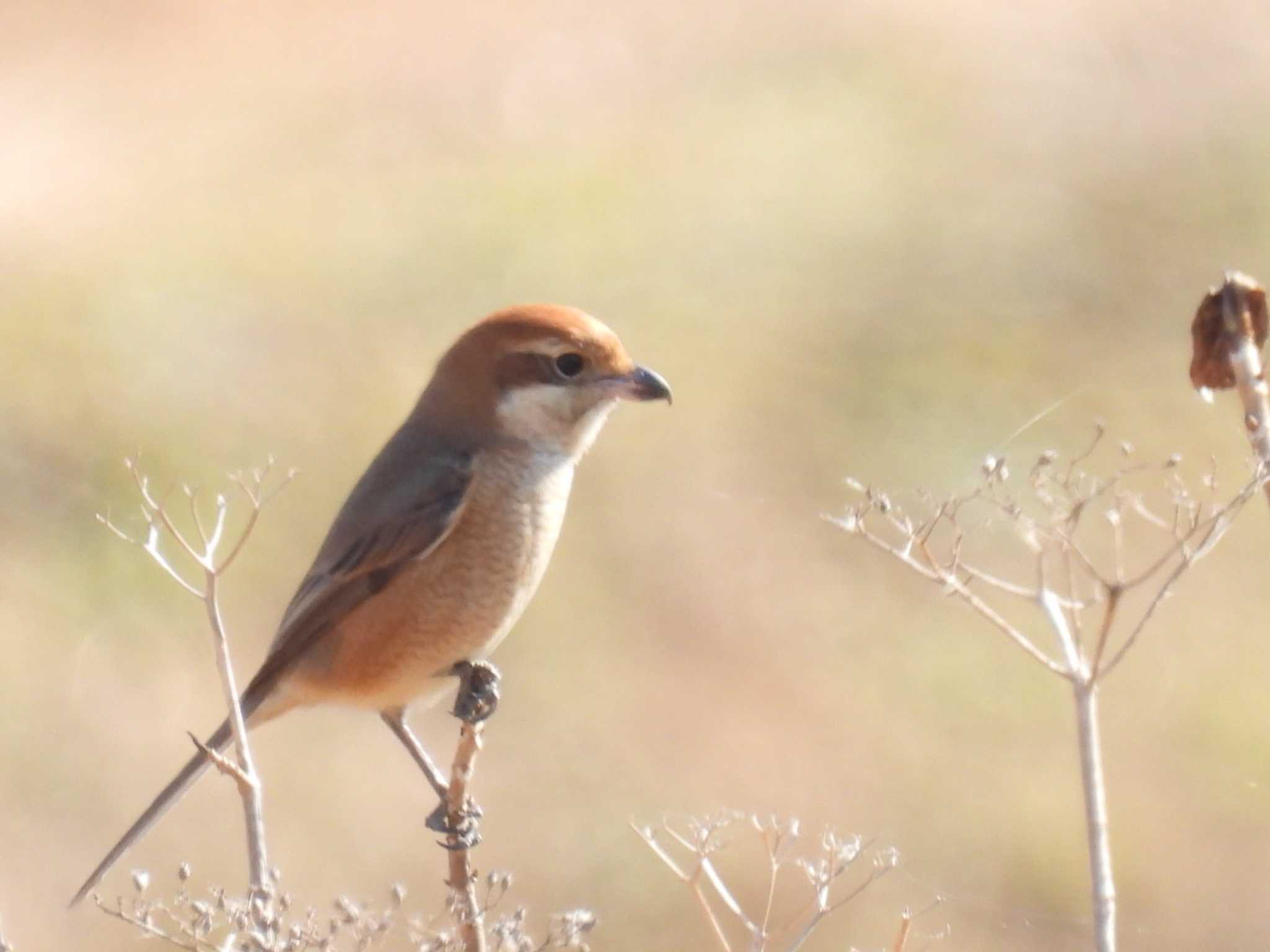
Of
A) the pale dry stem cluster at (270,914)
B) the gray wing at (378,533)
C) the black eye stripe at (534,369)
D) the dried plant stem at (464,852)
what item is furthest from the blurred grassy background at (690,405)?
the pale dry stem cluster at (270,914)

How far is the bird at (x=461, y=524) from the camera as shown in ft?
14.4

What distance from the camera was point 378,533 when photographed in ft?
14.9

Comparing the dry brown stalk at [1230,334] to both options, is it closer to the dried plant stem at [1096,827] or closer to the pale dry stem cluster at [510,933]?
the dried plant stem at [1096,827]

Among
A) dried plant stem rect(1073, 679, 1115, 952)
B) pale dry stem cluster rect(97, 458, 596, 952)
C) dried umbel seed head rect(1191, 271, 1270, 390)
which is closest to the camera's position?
dried plant stem rect(1073, 679, 1115, 952)

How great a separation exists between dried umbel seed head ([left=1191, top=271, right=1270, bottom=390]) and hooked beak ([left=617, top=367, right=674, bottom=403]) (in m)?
1.50

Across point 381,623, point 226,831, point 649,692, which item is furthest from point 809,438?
point 381,623

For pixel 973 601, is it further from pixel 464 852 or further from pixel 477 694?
pixel 477 694

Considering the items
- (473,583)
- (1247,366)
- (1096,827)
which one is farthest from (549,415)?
(1096,827)

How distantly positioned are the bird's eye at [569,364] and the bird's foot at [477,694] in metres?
0.68

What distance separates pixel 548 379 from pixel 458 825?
1167 mm

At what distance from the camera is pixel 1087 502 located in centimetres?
280

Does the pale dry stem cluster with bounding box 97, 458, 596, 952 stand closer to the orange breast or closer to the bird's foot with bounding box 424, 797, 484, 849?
the bird's foot with bounding box 424, 797, 484, 849

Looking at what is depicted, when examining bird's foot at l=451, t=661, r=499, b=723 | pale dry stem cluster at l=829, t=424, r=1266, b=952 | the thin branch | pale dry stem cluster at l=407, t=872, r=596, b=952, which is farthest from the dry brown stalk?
bird's foot at l=451, t=661, r=499, b=723

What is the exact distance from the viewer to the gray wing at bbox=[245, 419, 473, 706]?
4.45 metres
